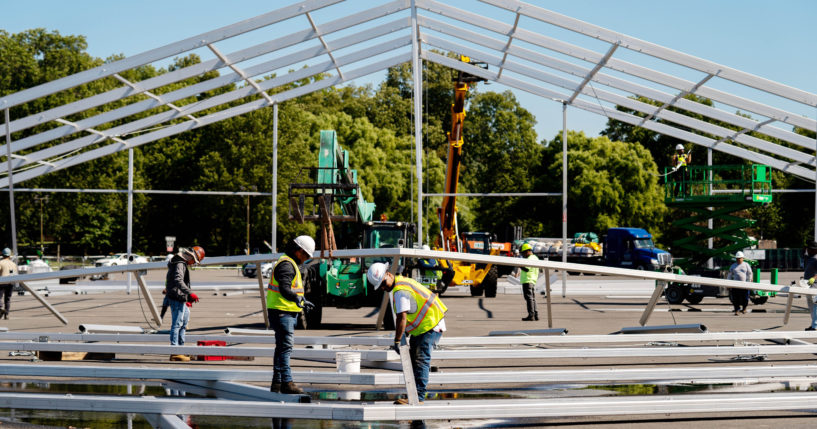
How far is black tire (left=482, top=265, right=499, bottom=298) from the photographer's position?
29938mm

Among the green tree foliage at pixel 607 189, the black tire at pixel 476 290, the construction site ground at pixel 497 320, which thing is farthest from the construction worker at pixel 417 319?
the green tree foliage at pixel 607 189

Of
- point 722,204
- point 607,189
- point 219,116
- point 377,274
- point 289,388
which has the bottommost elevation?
point 289,388

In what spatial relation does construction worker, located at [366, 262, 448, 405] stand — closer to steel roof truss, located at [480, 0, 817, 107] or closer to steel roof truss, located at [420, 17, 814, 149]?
steel roof truss, located at [480, 0, 817, 107]

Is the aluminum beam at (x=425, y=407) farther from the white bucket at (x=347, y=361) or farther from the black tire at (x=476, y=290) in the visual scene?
the black tire at (x=476, y=290)

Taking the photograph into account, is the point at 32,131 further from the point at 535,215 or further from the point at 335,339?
the point at 335,339

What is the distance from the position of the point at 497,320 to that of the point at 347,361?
10156mm

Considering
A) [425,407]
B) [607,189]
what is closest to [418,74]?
[425,407]

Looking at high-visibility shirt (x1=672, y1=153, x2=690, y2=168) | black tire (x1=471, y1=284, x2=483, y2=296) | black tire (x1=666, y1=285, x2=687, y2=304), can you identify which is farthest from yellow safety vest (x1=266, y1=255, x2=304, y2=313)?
black tire (x1=471, y1=284, x2=483, y2=296)

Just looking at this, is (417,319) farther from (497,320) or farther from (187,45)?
(497,320)

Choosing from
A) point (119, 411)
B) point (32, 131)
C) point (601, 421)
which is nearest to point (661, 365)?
point (601, 421)

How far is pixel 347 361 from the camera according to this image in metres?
11.2

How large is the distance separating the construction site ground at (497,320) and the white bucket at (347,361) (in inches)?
18.9

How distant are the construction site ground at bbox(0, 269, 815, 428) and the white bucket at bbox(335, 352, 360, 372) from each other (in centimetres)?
48

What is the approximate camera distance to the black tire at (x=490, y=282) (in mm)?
29938
